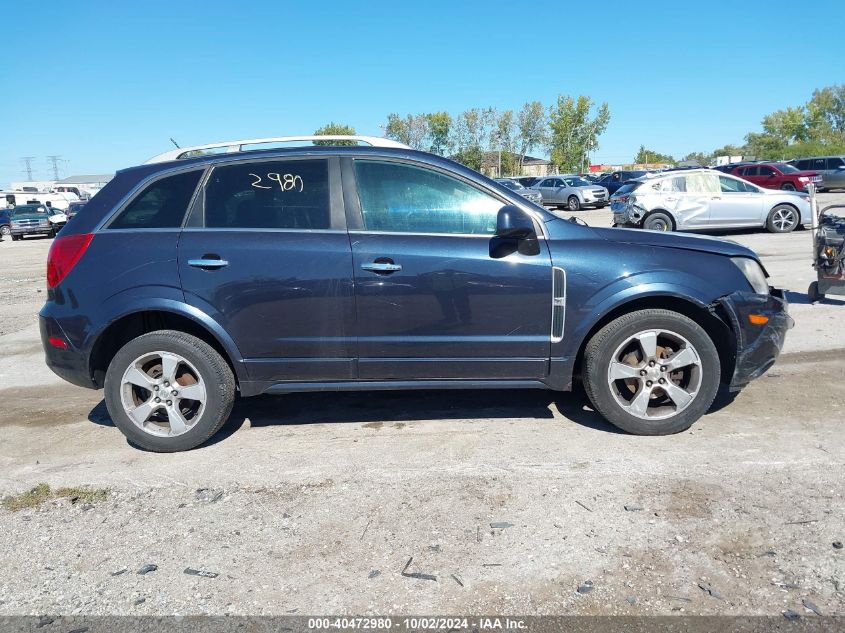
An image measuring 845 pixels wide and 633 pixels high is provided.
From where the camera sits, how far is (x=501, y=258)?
4.05 meters

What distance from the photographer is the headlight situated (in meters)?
4.23

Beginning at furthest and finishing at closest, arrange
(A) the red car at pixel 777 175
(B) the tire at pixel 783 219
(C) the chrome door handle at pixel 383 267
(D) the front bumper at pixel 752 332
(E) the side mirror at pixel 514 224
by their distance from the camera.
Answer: (A) the red car at pixel 777 175, (B) the tire at pixel 783 219, (D) the front bumper at pixel 752 332, (C) the chrome door handle at pixel 383 267, (E) the side mirror at pixel 514 224

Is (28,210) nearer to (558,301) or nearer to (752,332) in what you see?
(558,301)

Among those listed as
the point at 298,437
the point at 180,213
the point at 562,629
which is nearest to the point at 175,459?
the point at 298,437

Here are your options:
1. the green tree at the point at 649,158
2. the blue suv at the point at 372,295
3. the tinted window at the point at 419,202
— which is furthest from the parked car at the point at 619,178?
the green tree at the point at 649,158

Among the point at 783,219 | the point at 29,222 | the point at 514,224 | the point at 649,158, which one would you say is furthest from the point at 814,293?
the point at 649,158

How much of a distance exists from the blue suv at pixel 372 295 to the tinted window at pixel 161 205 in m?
0.01

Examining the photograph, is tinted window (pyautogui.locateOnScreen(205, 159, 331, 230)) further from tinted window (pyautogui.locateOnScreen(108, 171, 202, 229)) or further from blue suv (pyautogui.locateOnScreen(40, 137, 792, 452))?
tinted window (pyautogui.locateOnScreen(108, 171, 202, 229))

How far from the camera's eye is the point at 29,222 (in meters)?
30.8

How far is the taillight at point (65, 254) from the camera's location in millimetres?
4195

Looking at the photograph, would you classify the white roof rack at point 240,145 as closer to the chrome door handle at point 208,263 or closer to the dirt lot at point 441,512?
the chrome door handle at point 208,263

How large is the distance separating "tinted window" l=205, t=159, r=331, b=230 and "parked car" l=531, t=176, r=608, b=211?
29.1 meters

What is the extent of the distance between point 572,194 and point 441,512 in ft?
100

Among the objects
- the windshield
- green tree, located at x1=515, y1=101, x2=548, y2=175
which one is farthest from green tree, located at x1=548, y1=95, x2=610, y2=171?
the windshield
